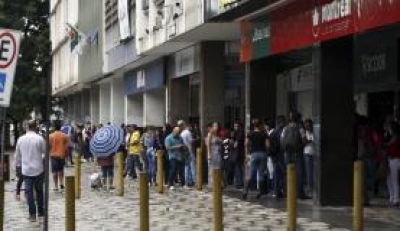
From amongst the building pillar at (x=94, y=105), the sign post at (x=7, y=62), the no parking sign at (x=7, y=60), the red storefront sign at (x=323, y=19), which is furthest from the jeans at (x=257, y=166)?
the building pillar at (x=94, y=105)

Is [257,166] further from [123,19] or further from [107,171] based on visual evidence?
[123,19]

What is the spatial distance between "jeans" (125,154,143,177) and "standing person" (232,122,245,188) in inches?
176

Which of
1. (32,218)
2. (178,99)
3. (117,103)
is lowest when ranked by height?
(32,218)

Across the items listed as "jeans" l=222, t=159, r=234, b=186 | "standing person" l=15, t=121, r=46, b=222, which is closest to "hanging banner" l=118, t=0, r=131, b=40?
"jeans" l=222, t=159, r=234, b=186

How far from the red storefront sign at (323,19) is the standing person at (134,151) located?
589cm

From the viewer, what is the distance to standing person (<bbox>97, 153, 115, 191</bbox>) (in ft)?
72.9

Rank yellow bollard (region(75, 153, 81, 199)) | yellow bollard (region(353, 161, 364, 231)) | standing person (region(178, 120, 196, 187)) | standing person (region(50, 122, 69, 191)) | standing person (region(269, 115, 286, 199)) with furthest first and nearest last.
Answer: standing person (region(178, 120, 196, 187)) < standing person (region(50, 122, 69, 191)) < yellow bollard (region(75, 153, 81, 199)) < standing person (region(269, 115, 286, 199)) < yellow bollard (region(353, 161, 364, 231))

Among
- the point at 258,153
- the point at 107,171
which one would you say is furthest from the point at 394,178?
the point at 107,171

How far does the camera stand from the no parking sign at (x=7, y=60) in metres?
11.3

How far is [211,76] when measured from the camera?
25219mm

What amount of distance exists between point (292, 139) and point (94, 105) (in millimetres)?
35579

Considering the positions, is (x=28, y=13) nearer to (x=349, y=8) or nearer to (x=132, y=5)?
(x=132, y=5)

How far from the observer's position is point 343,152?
665 inches

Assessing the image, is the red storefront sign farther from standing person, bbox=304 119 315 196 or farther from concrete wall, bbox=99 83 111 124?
concrete wall, bbox=99 83 111 124
